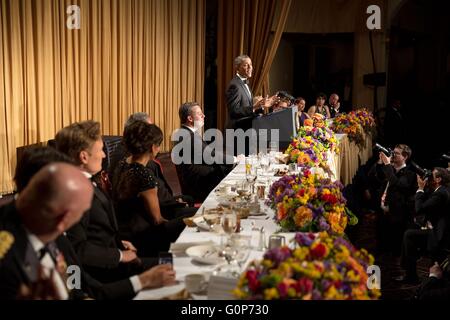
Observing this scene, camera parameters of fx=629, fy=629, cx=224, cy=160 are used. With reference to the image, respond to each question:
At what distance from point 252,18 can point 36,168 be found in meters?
8.18

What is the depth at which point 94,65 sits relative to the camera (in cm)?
788

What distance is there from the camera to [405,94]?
43.3 ft

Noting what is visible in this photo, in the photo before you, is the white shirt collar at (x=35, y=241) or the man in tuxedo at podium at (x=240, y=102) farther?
the man in tuxedo at podium at (x=240, y=102)

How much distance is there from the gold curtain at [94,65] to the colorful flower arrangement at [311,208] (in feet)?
13.1

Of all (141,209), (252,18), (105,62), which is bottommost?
(141,209)

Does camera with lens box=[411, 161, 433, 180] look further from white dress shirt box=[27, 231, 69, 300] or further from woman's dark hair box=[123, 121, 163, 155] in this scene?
white dress shirt box=[27, 231, 69, 300]

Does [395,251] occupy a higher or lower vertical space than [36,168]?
lower

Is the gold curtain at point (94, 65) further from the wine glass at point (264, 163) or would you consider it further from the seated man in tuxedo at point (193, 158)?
the wine glass at point (264, 163)

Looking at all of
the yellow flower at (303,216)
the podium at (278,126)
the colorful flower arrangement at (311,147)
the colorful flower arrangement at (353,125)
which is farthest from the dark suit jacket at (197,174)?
the colorful flower arrangement at (353,125)

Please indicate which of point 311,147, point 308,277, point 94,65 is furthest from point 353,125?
point 308,277

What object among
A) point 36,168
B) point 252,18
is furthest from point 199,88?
point 36,168

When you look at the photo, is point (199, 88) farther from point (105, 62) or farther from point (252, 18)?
point (105, 62)

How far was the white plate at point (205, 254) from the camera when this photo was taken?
2.62m

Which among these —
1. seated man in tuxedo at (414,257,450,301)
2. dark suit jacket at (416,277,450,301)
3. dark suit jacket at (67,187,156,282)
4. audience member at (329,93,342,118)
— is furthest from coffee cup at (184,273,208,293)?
audience member at (329,93,342,118)
